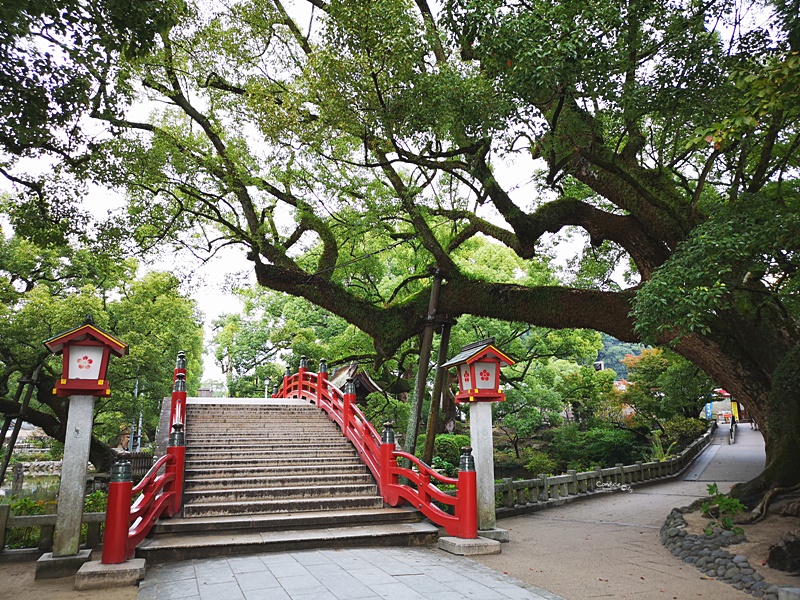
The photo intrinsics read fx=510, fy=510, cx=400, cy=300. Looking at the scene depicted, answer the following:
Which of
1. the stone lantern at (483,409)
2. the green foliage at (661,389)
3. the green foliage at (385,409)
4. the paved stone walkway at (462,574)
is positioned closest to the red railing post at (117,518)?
the paved stone walkway at (462,574)

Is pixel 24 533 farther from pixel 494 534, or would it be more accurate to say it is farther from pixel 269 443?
→ pixel 494 534

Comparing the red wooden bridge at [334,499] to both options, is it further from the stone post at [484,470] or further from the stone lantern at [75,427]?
the stone lantern at [75,427]

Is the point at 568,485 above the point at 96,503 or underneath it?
underneath

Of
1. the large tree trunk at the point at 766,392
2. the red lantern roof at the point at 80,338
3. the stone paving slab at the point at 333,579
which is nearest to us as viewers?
the stone paving slab at the point at 333,579

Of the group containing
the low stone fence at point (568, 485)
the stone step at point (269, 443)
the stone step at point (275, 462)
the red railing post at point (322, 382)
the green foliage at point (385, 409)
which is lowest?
the low stone fence at point (568, 485)

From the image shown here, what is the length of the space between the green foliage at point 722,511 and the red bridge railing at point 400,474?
293cm

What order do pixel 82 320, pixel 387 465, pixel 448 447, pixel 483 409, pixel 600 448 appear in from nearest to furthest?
pixel 483 409 → pixel 387 465 → pixel 82 320 → pixel 448 447 → pixel 600 448

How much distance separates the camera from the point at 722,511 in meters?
6.73

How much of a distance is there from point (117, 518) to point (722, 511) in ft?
23.9

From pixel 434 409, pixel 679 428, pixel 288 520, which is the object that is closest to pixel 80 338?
pixel 288 520

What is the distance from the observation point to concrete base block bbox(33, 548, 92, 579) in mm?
5090

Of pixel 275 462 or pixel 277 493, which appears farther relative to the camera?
pixel 275 462

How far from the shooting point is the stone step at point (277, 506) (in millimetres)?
6828

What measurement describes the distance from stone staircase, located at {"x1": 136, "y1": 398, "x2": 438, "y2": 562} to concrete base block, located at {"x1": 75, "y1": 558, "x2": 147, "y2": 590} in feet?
1.99
